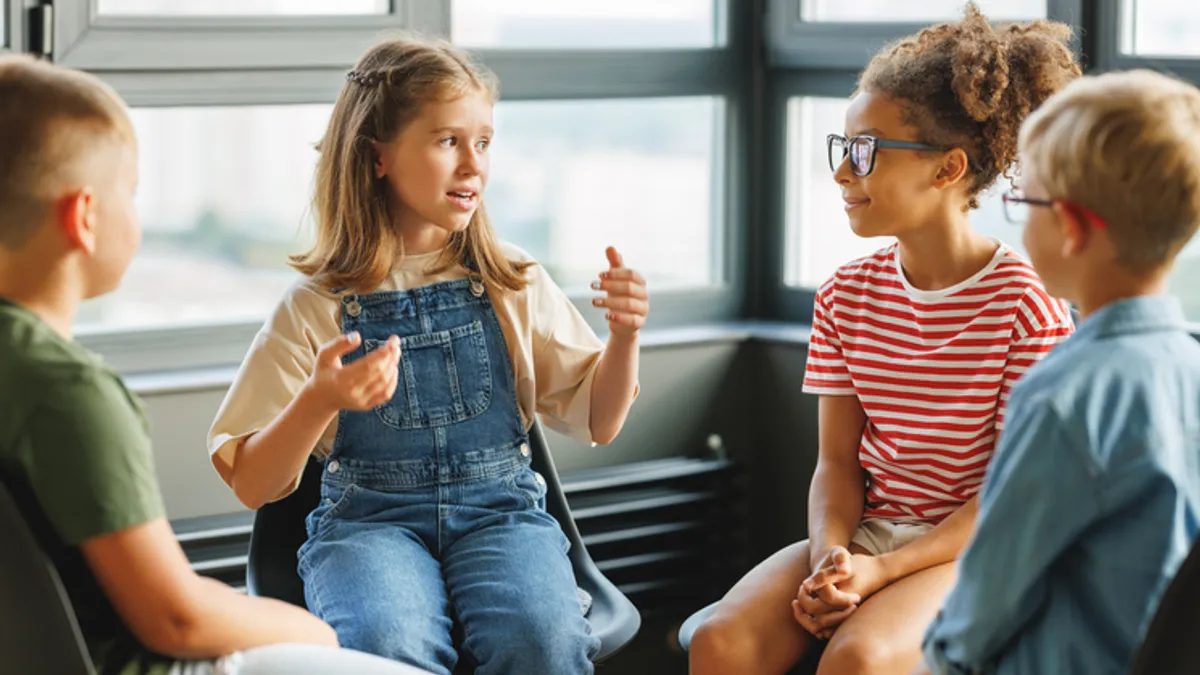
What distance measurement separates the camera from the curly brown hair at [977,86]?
1.95 m

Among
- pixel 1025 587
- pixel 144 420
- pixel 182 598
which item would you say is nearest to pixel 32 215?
pixel 144 420

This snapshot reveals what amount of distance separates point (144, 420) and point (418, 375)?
0.61 metres

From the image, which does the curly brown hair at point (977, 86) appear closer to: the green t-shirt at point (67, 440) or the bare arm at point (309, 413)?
the bare arm at point (309, 413)

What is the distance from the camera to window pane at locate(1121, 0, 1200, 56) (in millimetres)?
2465

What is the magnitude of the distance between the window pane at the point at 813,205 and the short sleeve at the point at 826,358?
A: 3.16 ft

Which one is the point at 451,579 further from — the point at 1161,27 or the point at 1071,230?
the point at 1161,27

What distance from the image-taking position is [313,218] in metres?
2.14

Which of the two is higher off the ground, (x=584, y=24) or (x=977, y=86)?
(x=584, y=24)

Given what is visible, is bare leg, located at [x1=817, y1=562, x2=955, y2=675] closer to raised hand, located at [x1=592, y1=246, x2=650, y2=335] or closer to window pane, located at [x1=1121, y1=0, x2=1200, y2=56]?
raised hand, located at [x1=592, y1=246, x2=650, y2=335]

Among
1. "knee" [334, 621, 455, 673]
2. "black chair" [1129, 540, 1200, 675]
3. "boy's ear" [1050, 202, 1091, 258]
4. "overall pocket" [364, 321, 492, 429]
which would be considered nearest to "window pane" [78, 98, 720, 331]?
"overall pocket" [364, 321, 492, 429]

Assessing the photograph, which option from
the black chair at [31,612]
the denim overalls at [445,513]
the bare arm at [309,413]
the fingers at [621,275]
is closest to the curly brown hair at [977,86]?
the fingers at [621,275]

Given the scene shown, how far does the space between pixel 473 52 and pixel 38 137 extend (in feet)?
4.81

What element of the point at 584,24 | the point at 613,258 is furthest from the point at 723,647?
the point at 584,24

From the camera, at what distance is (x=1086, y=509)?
132 centimetres
